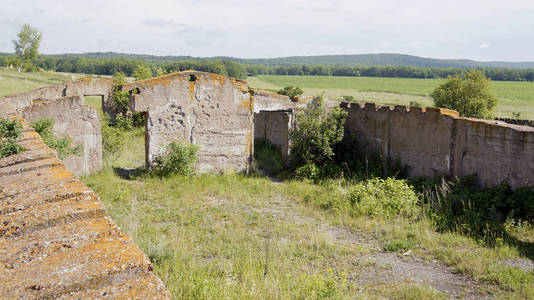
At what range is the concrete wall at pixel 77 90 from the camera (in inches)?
721

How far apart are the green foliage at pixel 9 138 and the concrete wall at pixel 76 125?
7.28 meters

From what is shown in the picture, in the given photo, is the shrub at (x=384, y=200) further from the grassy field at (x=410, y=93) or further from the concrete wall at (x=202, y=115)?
the grassy field at (x=410, y=93)

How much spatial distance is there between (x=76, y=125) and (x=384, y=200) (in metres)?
8.57

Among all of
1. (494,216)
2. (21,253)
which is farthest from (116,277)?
(494,216)

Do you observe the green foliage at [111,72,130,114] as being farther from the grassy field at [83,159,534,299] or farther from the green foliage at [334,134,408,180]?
the green foliage at [334,134,408,180]

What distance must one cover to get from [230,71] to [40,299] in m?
87.7

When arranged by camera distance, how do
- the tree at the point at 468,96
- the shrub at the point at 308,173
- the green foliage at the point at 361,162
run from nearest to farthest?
the green foliage at the point at 361,162 → the shrub at the point at 308,173 → the tree at the point at 468,96

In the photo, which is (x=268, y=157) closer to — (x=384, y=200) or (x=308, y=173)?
(x=308, y=173)

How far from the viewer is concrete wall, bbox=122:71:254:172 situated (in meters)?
12.3

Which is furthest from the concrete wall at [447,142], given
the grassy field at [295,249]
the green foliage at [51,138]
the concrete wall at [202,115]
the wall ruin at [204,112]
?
the green foliage at [51,138]


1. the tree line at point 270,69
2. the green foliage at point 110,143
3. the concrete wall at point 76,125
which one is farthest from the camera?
the tree line at point 270,69

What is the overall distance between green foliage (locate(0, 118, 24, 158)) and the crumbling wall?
117 cm

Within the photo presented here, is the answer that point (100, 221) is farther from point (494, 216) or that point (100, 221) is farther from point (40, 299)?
point (494, 216)

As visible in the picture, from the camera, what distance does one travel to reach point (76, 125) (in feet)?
39.9
